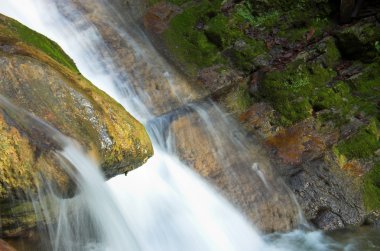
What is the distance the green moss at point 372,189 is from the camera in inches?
322

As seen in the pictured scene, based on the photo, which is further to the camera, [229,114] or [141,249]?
[229,114]

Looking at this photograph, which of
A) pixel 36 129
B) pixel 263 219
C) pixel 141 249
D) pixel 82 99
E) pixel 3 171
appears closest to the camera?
pixel 3 171

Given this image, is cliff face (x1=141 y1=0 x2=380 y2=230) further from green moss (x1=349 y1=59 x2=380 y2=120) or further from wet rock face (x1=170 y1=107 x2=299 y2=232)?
wet rock face (x1=170 y1=107 x2=299 y2=232)

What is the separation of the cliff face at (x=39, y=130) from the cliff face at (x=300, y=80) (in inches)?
163

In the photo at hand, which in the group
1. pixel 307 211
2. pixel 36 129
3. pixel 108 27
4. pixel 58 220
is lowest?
pixel 307 211

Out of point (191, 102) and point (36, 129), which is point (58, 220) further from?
point (191, 102)

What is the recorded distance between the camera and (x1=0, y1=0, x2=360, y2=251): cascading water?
525cm

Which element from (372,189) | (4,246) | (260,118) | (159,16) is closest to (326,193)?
(372,189)

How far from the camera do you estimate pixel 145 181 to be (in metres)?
7.79

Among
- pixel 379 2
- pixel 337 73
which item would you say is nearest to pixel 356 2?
pixel 379 2

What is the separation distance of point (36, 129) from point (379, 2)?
9.08 meters

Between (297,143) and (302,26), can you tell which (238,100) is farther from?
(302,26)

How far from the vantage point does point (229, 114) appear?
9.03 m

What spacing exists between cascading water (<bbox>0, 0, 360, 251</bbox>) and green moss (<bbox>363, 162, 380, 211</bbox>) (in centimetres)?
124
